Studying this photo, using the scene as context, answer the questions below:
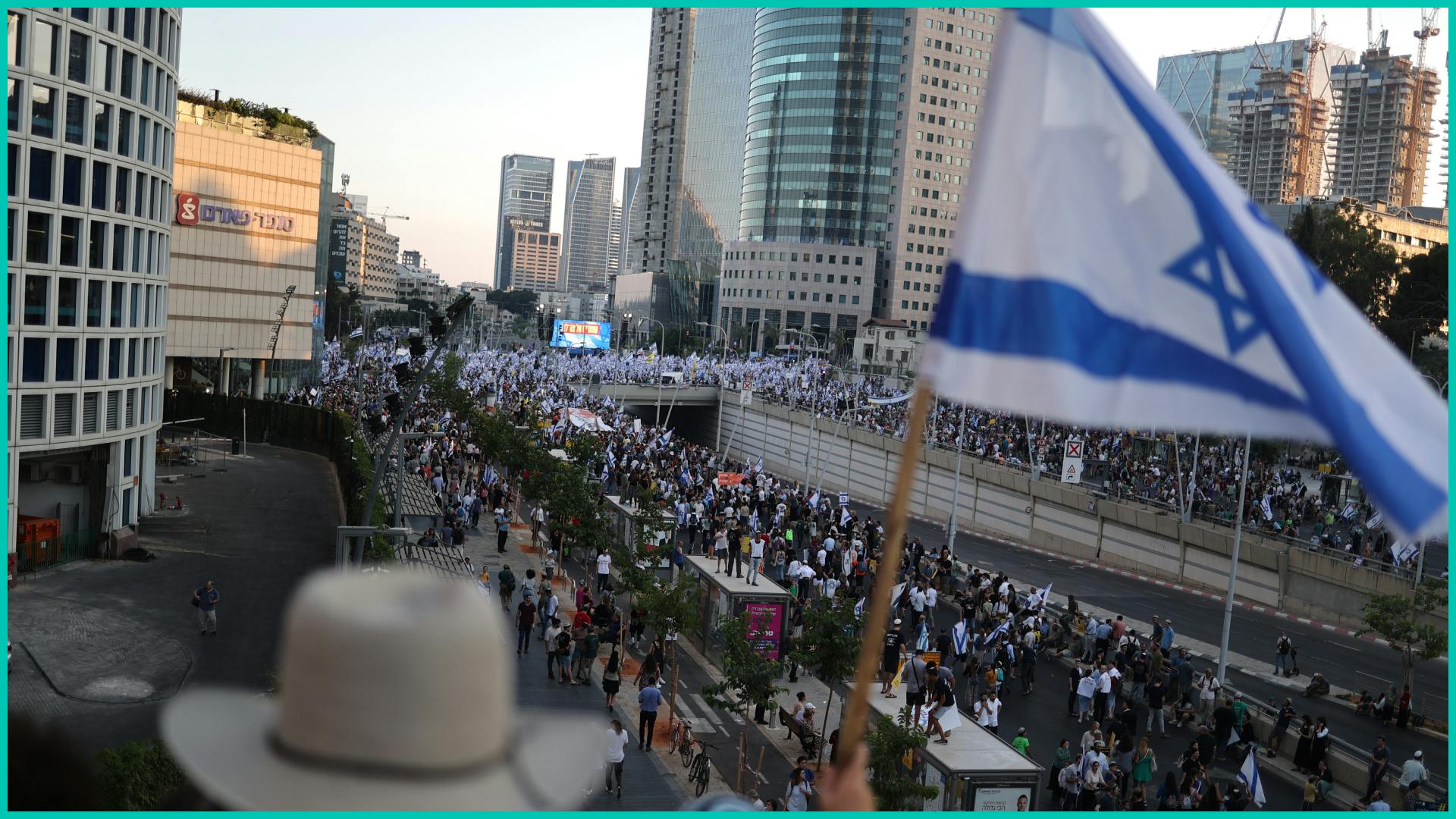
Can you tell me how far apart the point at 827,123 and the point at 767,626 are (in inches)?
5617

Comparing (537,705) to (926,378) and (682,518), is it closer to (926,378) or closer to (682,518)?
(682,518)

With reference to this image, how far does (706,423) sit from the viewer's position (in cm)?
9106

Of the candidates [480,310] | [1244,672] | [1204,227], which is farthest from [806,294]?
[1204,227]

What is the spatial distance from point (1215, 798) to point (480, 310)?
161104mm

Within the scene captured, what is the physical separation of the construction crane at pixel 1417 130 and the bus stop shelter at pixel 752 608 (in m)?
153

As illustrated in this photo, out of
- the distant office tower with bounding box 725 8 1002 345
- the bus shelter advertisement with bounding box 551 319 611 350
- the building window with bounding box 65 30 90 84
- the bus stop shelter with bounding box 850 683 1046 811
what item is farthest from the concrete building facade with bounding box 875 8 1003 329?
the bus stop shelter with bounding box 850 683 1046 811

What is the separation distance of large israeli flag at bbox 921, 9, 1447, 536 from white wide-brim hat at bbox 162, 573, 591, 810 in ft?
9.10

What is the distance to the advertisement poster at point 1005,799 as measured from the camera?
16875 mm

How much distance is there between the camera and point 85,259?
113 feet

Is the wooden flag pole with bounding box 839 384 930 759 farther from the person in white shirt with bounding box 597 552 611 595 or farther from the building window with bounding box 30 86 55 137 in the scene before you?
the building window with bounding box 30 86 55 137

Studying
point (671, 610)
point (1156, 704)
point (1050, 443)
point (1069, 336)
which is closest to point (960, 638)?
point (1156, 704)

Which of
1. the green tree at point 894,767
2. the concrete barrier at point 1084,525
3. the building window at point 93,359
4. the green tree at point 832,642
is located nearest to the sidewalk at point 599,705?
the green tree at point 832,642

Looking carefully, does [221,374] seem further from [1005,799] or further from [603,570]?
[1005,799]

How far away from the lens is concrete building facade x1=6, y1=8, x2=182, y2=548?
32.4 meters
